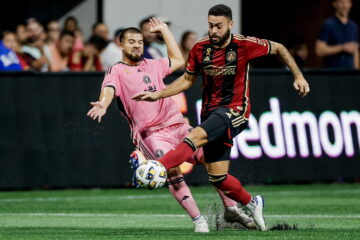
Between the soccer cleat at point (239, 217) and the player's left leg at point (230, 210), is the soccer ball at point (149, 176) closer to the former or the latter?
the player's left leg at point (230, 210)

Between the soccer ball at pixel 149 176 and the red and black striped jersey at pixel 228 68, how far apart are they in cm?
133

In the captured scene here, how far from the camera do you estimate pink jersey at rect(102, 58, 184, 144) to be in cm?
1206

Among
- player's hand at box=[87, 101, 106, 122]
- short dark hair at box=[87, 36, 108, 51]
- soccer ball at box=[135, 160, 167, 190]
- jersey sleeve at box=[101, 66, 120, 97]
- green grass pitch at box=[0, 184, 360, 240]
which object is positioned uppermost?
jersey sleeve at box=[101, 66, 120, 97]

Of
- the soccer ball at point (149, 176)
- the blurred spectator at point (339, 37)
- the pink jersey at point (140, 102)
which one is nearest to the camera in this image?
the soccer ball at point (149, 176)

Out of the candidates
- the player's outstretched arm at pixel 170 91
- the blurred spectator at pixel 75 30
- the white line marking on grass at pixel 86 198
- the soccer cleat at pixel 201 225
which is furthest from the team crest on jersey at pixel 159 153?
the blurred spectator at pixel 75 30

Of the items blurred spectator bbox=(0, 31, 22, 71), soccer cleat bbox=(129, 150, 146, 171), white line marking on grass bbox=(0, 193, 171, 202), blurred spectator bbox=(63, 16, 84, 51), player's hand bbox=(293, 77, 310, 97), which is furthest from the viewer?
blurred spectator bbox=(63, 16, 84, 51)

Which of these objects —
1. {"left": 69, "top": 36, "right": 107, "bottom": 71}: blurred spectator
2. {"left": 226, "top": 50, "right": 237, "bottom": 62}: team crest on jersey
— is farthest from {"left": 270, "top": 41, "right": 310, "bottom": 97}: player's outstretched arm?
{"left": 69, "top": 36, "right": 107, "bottom": 71}: blurred spectator

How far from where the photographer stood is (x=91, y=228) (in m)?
12.0

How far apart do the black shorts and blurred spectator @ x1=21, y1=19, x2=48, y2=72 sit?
26.5ft

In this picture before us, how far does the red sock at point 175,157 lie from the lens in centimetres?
1072

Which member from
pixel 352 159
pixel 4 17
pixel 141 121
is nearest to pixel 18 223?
pixel 141 121

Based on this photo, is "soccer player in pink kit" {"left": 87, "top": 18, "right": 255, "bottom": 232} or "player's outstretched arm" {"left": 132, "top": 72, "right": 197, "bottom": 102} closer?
"player's outstretched arm" {"left": 132, "top": 72, "right": 197, "bottom": 102}

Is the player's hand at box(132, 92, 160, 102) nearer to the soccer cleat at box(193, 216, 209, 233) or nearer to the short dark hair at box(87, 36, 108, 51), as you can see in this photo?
the soccer cleat at box(193, 216, 209, 233)

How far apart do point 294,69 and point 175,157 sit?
5.25 ft
